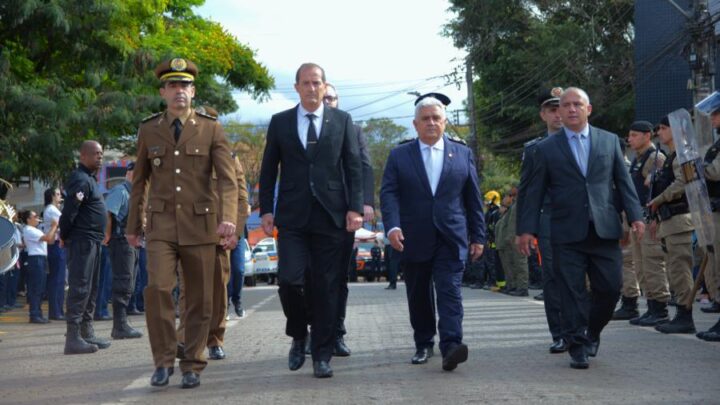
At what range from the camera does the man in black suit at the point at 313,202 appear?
8.46 m

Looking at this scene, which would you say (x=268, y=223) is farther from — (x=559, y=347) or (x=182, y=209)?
(x=559, y=347)

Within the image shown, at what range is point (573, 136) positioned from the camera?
30.5 ft

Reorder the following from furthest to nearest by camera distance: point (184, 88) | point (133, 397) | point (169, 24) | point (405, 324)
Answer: point (169, 24), point (405, 324), point (184, 88), point (133, 397)

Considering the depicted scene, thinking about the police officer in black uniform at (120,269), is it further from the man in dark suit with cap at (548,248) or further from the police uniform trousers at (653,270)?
the police uniform trousers at (653,270)

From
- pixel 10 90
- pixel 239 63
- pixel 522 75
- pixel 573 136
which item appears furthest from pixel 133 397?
pixel 522 75

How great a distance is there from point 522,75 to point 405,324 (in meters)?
31.5

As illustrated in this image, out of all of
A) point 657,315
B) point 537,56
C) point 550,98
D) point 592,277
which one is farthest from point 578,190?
point 537,56

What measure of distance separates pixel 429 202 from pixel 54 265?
32.6 ft

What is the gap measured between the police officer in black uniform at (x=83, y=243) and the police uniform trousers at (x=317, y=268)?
309cm

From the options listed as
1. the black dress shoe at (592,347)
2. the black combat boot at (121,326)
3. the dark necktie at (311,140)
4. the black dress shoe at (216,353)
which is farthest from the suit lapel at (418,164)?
the black combat boot at (121,326)

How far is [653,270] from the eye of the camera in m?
12.5

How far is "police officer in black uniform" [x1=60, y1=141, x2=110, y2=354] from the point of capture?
10984 mm

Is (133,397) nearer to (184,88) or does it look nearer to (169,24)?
(184,88)

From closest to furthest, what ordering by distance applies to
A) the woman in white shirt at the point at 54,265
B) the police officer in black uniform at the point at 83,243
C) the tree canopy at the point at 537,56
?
the police officer in black uniform at the point at 83,243
the woman in white shirt at the point at 54,265
the tree canopy at the point at 537,56
